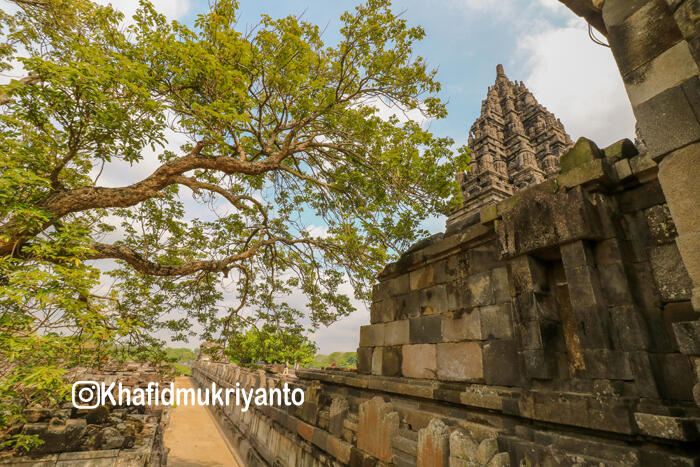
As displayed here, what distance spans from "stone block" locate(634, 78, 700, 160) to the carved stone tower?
1290cm

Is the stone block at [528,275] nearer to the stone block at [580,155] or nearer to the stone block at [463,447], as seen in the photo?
the stone block at [580,155]

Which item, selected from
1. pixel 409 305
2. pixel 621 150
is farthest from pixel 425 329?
pixel 621 150

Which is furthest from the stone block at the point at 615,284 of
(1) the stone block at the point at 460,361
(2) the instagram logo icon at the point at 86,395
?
(2) the instagram logo icon at the point at 86,395

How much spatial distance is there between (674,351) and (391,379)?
2.93m

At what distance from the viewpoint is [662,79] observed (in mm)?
2080

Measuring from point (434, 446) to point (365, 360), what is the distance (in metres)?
2.43

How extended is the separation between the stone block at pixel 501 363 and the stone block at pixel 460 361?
0.34 ft

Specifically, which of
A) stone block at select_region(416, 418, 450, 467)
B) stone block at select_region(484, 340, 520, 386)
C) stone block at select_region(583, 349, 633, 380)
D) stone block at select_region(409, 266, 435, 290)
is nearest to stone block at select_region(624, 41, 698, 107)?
stone block at select_region(583, 349, 633, 380)

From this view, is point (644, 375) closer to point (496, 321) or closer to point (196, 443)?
point (496, 321)

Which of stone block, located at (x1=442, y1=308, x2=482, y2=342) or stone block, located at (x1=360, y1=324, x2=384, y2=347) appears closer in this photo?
stone block, located at (x1=442, y1=308, x2=482, y2=342)

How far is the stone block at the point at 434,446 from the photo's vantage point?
2.45m

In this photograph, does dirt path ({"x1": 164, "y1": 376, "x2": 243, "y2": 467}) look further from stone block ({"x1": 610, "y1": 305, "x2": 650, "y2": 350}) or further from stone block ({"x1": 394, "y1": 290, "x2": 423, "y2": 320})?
stone block ({"x1": 610, "y1": 305, "x2": 650, "y2": 350})

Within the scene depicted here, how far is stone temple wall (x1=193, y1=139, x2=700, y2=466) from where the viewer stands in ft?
6.28

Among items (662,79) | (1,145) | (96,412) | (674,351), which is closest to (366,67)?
(662,79)
